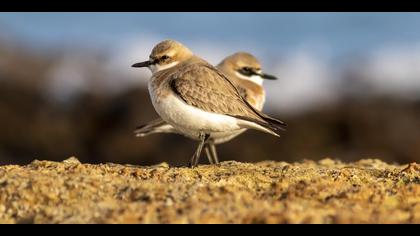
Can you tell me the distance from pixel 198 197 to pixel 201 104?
2.68 metres

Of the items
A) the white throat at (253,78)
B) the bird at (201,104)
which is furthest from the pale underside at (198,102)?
the white throat at (253,78)

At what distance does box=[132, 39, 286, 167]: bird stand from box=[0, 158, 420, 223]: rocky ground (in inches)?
52.2

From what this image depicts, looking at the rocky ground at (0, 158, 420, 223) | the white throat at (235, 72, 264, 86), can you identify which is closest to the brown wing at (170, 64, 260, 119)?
the rocky ground at (0, 158, 420, 223)

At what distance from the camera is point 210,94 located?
24.4ft

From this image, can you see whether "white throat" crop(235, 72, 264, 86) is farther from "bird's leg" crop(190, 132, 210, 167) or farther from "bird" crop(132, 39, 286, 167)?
"bird's leg" crop(190, 132, 210, 167)

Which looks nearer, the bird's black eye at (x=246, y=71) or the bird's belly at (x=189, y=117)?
the bird's belly at (x=189, y=117)

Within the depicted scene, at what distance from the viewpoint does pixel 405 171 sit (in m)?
6.33

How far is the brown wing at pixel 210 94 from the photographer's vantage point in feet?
24.0

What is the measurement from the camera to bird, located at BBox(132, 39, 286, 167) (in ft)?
23.9

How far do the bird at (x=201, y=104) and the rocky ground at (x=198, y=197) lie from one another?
133 centimetres

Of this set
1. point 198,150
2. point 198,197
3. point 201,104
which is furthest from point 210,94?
point 198,197

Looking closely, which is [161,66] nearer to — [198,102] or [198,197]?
[198,102]

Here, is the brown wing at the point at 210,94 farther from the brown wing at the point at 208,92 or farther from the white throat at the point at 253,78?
the white throat at the point at 253,78
